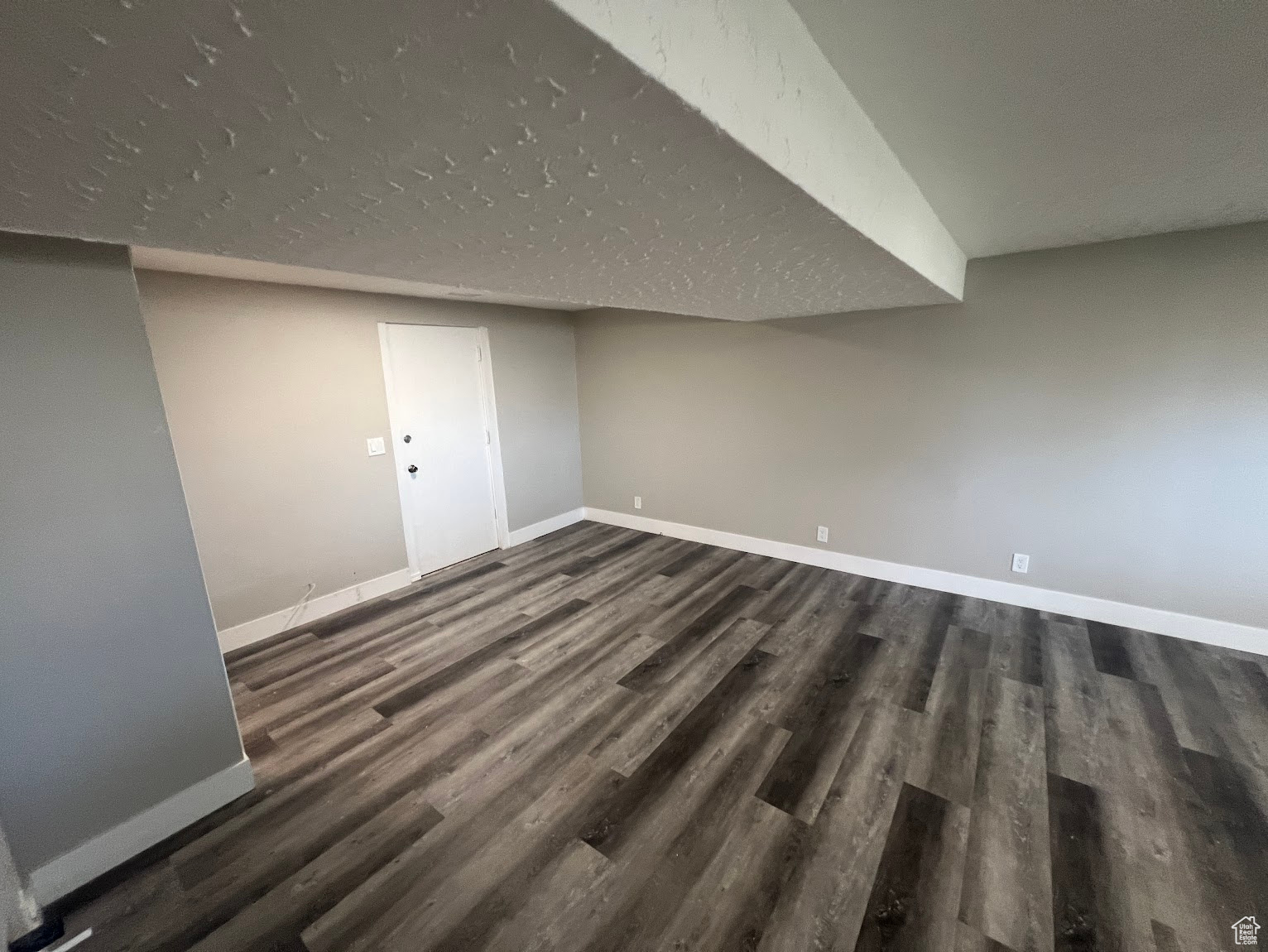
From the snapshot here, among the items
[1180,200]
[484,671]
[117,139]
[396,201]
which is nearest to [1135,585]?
[1180,200]

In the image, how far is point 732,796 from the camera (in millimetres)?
1759

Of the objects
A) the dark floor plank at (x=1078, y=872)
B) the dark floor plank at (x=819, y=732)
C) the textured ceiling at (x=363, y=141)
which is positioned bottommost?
the dark floor plank at (x=1078, y=872)

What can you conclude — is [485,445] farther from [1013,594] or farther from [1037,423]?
[1013,594]

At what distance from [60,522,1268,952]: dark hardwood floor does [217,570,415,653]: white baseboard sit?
125mm

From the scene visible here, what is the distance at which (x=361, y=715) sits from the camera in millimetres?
2270

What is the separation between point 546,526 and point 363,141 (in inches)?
170

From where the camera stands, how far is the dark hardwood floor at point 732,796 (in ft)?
4.50

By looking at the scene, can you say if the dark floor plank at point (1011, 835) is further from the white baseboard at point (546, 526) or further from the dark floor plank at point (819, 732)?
the white baseboard at point (546, 526)

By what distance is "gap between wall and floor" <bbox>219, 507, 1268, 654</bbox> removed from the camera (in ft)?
8.45

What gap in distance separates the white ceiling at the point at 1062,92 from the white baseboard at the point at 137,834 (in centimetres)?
296

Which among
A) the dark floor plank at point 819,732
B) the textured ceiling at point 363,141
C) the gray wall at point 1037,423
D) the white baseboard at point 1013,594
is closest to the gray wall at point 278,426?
the textured ceiling at point 363,141

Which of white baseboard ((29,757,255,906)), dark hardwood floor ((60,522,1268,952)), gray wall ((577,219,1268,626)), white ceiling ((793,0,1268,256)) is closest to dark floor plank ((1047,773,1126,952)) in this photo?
dark hardwood floor ((60,522,1268,952))

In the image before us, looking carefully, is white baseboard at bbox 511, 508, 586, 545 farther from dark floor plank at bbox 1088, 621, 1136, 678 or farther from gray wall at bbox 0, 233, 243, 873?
dark floor plank at bbox 1088, 621, 1136, 678

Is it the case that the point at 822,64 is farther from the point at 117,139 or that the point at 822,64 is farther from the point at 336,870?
the point at 336,870
